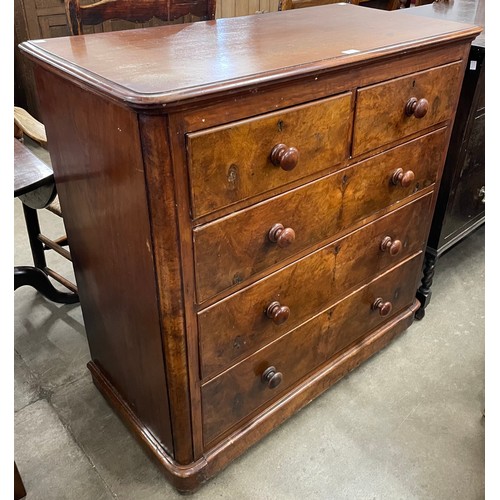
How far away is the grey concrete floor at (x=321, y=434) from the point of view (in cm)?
145

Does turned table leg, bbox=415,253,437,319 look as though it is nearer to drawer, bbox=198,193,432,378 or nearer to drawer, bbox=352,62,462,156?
drawer, bbox=198,193,432,378

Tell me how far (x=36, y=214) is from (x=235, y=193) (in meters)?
1.27

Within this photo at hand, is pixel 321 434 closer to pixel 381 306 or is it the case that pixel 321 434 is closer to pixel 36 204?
pixel 381 306

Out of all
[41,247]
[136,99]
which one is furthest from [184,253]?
[41,247]

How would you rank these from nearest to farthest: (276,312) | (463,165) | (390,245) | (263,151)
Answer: (263,151) < (276,312) < (390,245) < (463,165)

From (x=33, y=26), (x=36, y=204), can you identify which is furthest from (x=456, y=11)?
(x=33, y=26)

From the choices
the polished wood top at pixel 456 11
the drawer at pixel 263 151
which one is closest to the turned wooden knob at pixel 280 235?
the drawer at pixel 263 151

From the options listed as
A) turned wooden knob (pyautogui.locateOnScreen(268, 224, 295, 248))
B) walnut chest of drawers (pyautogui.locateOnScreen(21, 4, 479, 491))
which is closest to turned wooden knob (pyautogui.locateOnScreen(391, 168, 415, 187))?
walnut chest of drawers (pyautogui.locateOnScreen(21, 4, 479, 491))

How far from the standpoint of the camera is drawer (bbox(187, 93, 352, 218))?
0.97 meters

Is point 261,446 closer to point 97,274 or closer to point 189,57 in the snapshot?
point 97,274

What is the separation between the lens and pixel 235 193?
1052 millimetres

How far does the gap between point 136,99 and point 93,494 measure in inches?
44.0

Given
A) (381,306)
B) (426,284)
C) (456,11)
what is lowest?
(426,284)

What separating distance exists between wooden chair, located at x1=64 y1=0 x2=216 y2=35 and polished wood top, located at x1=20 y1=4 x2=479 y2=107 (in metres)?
0.22
